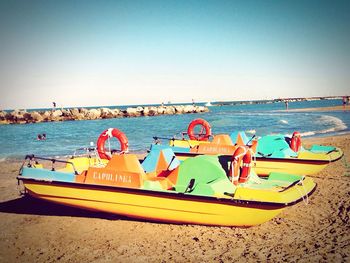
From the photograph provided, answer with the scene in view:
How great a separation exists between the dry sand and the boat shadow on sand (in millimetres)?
30

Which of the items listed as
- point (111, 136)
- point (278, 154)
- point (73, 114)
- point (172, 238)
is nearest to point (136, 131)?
point (111, 136)

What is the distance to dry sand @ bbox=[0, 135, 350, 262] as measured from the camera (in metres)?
5.30

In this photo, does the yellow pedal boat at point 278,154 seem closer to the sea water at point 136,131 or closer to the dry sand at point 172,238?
the dry sand at point 172,238

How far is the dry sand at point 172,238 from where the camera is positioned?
530 cm

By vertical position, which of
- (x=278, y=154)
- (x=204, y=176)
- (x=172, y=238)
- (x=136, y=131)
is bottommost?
(x=172, y=238)

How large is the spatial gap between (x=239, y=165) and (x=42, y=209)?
5.81 metres

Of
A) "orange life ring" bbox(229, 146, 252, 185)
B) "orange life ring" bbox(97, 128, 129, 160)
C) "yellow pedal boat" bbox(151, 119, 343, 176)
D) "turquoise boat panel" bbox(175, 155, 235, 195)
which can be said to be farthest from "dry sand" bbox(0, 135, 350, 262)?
"orange life ring" bbox(97, 128, 129, 160)

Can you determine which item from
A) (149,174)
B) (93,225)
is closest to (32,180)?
(93,225)

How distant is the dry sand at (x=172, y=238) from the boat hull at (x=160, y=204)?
288 millimetres

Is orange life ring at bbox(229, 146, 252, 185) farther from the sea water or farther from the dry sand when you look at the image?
the sea water

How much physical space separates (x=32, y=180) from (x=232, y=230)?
534 cm

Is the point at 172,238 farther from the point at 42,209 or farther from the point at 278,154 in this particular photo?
the point at 278,154

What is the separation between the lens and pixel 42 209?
8.25 meters

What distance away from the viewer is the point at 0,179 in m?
12.2
